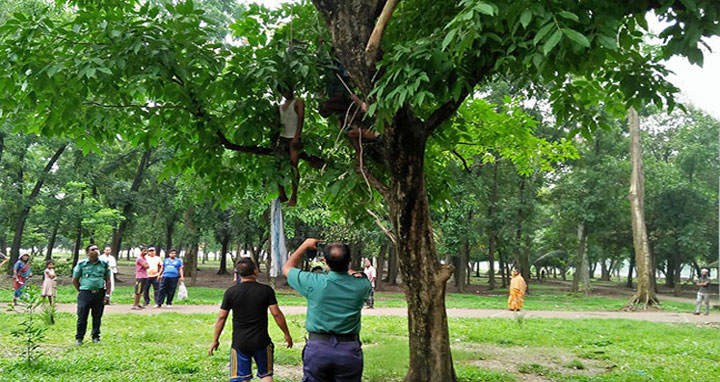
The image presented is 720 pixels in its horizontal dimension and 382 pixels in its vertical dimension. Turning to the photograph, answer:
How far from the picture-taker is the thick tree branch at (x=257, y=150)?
673cm

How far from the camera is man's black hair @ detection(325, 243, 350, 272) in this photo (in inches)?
165

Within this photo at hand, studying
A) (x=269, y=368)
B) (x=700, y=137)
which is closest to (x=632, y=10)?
(x=269, y=368)

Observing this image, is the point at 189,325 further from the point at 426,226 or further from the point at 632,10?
the point at 632,10

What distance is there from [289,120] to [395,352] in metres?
4.70

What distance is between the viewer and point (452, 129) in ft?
24.9

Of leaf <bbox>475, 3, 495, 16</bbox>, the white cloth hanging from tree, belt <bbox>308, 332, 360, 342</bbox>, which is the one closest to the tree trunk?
the white cloth hanging from tree

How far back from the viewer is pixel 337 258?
4.20m

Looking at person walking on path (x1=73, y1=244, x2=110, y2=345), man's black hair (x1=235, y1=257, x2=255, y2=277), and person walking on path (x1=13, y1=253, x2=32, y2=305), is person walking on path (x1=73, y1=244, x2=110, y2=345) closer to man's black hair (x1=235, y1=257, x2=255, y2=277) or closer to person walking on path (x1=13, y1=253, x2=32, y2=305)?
man's black hair (x1=235, y1=257, x2=255, y2=277)

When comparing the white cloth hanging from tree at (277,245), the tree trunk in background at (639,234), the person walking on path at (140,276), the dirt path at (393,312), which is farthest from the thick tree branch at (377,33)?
the tree trunk in background at (639,234)

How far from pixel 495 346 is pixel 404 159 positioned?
237 inches

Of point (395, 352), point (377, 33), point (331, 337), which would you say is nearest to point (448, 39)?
point (377, 33)

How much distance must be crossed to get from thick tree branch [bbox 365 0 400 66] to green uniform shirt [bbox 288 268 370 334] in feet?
8.87

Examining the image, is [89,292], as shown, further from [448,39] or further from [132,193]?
[132,193]

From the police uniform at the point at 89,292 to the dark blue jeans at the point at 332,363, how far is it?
6438 millimetres
